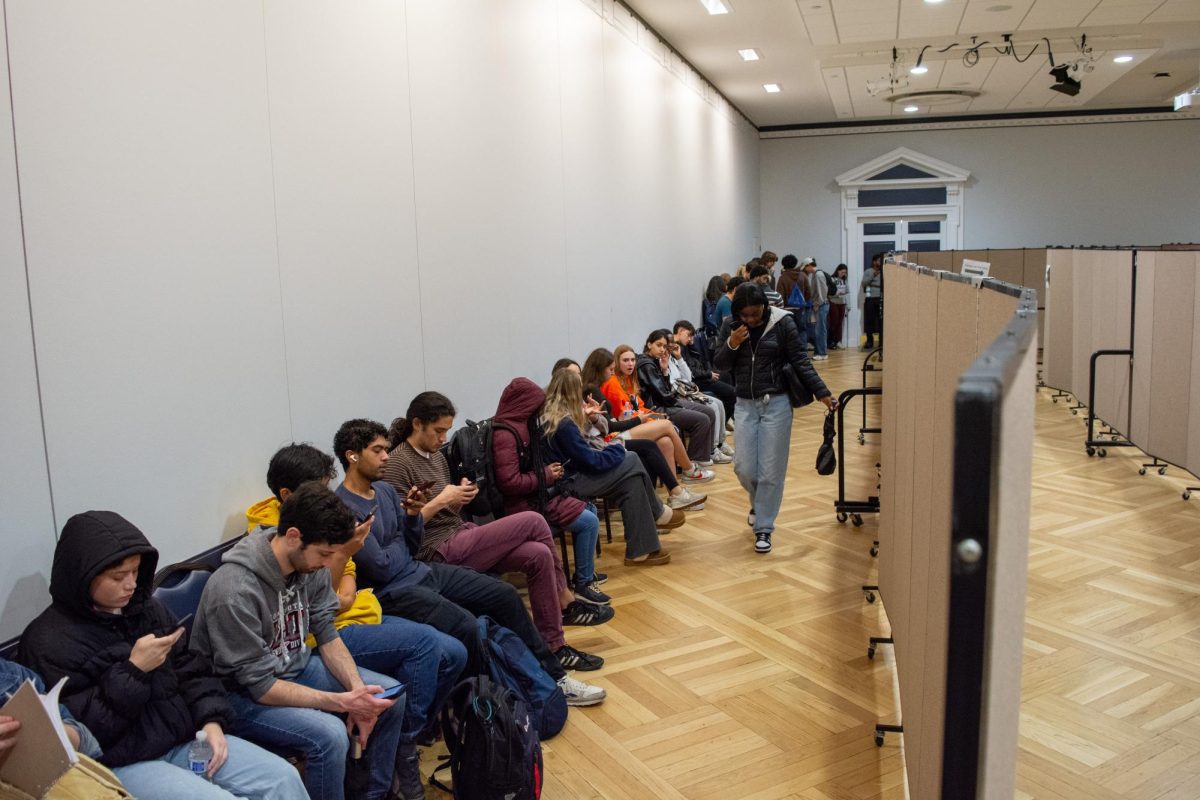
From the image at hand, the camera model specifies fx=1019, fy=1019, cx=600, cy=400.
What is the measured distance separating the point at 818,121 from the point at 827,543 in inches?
568

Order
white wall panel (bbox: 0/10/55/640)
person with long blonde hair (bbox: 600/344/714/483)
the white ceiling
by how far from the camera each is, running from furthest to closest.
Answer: the white ceiling < person with long blonde hair (bbox: 600/344/714/483) < white wall panel (bbox: 0/10/55/640)

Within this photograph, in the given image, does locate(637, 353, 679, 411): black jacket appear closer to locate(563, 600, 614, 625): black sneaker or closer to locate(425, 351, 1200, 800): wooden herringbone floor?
locate(425, 351, 1200, 800): wooden herringbone floor

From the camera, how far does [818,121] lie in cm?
A: 1898

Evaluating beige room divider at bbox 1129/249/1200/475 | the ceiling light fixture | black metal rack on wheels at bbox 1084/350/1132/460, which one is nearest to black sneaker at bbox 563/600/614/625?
beige room divider at bbox 1129/249/1200/475

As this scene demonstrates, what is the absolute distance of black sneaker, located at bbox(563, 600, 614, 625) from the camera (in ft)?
16.0

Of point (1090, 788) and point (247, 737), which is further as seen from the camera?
point (1090, 788)

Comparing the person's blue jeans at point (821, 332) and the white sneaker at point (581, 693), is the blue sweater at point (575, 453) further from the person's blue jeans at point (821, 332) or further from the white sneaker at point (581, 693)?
the person's blue jeans at point (821, 332)

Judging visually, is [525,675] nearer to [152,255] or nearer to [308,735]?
[308,735]

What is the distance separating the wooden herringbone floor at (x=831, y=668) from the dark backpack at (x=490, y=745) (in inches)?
11.6

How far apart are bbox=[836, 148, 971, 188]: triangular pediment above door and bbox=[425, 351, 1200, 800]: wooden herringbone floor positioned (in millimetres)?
13048

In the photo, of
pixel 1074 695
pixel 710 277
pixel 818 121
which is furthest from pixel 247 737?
pixel 818 121

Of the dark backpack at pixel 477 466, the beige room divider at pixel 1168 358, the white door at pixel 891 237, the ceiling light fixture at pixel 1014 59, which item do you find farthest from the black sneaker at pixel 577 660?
the white door at pixel 891 237

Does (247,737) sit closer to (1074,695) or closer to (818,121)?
(1074,695)

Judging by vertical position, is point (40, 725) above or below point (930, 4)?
below
